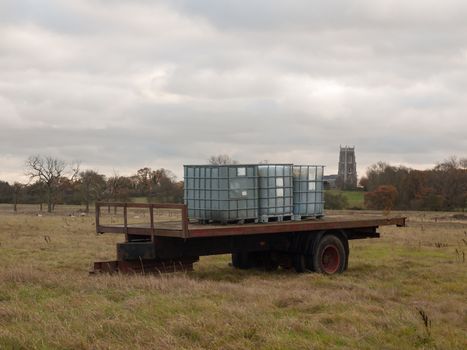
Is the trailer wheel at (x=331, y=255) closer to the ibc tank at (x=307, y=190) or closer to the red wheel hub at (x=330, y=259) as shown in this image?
the red wheel hub at (x=330, y=259)

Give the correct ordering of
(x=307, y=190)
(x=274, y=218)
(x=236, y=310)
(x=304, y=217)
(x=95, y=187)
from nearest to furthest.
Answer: (x=236, y=310) → (x=274, y=218) → (x=307, y=190) → (x=304, y=217) → (x=95, y=187)

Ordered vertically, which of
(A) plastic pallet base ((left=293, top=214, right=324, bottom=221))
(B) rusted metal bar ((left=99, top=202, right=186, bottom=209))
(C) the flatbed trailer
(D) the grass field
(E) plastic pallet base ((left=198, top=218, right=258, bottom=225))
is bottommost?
(D) the grass field

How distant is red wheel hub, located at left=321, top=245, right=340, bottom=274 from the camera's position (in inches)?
477

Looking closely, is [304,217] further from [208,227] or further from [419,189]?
[419,189]

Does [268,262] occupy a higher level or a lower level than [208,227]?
lower

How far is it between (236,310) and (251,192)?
4.00 metres

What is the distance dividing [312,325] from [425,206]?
54384mm

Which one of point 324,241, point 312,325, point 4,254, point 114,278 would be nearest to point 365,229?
point 324,241

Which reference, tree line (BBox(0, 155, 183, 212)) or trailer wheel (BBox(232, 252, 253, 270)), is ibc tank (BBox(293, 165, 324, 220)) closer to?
trailer wheel (BBox(232, 252, 253, 270))

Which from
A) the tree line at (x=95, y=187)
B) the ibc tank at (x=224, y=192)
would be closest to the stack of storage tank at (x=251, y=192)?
the ibc tank at (x=224, y=192)

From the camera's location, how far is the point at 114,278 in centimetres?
927

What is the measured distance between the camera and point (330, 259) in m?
12.2

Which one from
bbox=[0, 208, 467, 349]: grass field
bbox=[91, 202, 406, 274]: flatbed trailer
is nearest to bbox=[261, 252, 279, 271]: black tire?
bbox=[91, 202, 406, 274]: flatbed trailer

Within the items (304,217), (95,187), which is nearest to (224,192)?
(304,217)
